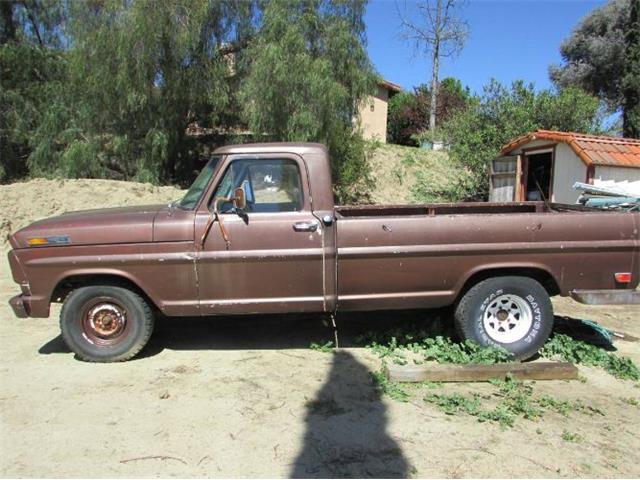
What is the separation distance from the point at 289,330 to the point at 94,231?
2.36 meters

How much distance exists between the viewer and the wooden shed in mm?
12360

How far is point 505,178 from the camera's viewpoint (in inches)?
636

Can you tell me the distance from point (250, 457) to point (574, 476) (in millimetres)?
2015

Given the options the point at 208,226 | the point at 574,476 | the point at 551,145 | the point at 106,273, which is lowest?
the point at 574,476

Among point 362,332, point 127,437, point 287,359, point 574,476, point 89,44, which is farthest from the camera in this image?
point 89,44

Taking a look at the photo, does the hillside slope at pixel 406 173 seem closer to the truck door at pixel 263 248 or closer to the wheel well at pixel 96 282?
the truck door at pixel 263 248

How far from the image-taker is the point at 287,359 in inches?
205

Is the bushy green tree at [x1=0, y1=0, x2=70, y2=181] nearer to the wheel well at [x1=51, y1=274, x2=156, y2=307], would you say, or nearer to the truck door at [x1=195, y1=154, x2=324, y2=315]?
the wheel well at [x1=51, y1=274, x2=156, y2=307]

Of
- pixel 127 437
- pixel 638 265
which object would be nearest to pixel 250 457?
pixel 127 437

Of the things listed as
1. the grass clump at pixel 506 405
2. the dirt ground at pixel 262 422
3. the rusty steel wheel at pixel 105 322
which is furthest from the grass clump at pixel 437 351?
the rusty steel wheel at pixel 105 322

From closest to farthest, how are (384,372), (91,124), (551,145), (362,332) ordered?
(384,372) → (362,332) → (551,145) → (91,124)

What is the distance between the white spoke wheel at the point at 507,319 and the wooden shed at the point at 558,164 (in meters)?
8.47

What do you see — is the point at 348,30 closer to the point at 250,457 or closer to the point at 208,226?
the point at 208,226

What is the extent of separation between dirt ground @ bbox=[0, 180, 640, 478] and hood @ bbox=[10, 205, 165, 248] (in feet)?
3.87
